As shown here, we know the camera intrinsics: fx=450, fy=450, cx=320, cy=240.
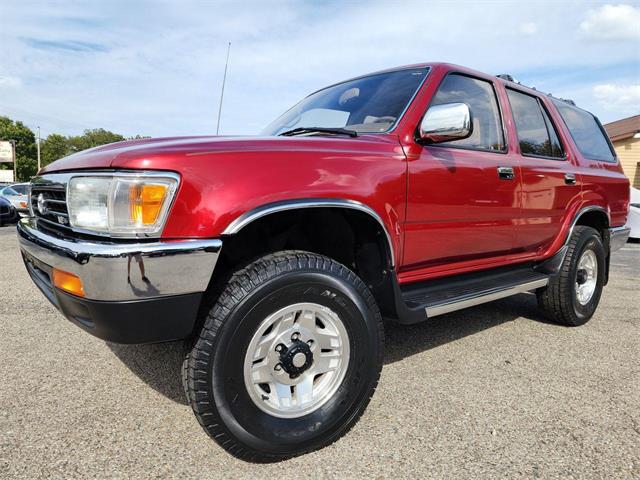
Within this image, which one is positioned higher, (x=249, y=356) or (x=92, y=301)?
(x=92, y=301)

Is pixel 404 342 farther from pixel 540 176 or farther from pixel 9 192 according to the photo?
pixel 9 192

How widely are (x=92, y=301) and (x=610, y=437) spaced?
2.34 meters

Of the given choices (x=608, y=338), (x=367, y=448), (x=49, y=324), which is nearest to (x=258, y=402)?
(x=367, y=448)

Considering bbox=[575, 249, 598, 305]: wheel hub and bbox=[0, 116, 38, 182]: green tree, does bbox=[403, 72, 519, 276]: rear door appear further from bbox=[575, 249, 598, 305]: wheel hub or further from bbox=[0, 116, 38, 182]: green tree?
bbox=[0, 116, 38, 182]: green tree

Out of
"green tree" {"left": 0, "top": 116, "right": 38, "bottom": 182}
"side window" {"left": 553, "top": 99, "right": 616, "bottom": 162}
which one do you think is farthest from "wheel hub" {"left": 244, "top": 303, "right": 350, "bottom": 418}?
"green tree" {"left": 0, "top": 116, "right": 38, "bottom": 182}

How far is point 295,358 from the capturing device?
1.97m

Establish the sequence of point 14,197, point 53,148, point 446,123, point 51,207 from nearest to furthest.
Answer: point 51,207 < point 446,123 < point 14,197 < point 53,148

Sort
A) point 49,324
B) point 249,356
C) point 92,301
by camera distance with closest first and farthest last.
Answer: point 92,301, point 249,356, point 49,324

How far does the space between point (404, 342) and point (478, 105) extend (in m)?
1.76

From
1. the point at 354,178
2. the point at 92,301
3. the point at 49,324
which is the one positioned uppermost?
the point at 354,178

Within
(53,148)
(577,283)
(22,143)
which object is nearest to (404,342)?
(577,283)

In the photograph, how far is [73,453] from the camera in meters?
1.89

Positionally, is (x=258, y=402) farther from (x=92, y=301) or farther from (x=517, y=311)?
(x=517, y=311)

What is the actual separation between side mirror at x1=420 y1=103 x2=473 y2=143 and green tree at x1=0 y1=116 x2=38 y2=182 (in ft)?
219
